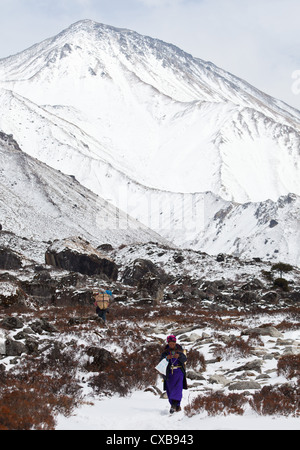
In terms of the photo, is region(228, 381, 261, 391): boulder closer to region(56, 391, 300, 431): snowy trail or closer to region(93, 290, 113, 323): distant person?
region(56, 391, 300, 431): snowy trail

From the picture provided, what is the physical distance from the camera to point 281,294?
39219 millimetres

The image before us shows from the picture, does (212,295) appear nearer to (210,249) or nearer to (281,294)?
(281,294)

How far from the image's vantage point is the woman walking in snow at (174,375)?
10.7m

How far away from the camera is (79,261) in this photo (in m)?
50.8

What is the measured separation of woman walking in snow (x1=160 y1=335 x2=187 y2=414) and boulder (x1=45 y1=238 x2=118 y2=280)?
38598 millimetres

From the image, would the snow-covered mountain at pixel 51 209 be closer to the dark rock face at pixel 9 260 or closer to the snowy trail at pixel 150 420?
the dark rock face at pixel 9 260

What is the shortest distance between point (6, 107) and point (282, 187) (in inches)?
3622

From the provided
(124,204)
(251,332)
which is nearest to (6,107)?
(124,204)

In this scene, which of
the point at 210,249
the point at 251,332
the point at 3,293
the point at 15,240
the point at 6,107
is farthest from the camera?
the point at 6,107

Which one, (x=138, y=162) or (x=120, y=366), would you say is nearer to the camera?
(x=120, y=366)

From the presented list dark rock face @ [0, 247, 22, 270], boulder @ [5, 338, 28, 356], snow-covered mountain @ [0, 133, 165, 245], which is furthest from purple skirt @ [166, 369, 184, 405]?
snow-covered mountain @ [0, 133, 165, 245]

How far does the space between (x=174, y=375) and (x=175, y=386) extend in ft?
0.75

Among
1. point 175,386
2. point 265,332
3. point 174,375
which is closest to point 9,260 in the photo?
point 265,332

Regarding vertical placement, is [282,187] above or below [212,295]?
above
